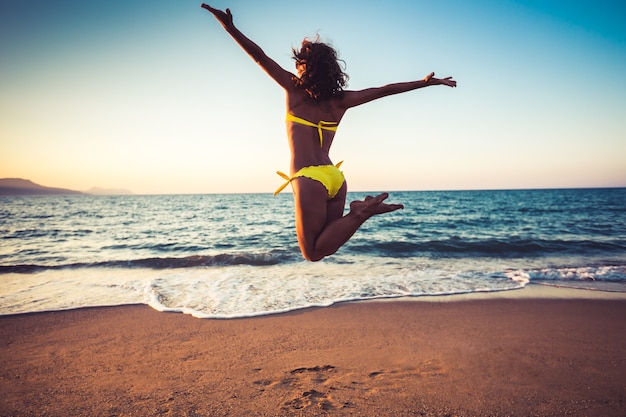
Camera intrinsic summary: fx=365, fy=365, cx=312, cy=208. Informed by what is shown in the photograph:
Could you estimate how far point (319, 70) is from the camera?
9.39ft

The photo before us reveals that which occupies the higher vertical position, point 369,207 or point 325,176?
point 325,176

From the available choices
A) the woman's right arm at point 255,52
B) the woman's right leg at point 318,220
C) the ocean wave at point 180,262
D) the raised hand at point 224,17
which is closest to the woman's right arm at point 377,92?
the woman's right arm at point 255,52

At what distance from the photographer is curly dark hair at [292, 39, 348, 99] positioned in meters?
2.87

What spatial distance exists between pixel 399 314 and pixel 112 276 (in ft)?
26.8

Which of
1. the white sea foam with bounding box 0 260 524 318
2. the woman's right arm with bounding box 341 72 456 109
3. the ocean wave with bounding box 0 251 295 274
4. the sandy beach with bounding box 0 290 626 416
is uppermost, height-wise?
the woman's right arm with bounding box 341 72 456 109

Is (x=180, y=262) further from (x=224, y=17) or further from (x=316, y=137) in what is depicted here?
(x=224, y=17)

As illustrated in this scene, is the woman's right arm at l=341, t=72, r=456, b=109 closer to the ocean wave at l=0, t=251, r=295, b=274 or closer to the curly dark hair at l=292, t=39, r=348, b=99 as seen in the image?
the curly dark hair at l=292, t=39, r=348, b=99

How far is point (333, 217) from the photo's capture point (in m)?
3.07

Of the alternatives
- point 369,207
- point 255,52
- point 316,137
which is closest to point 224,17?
point 255,52

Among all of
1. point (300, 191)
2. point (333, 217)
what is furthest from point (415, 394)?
point (300, 191)

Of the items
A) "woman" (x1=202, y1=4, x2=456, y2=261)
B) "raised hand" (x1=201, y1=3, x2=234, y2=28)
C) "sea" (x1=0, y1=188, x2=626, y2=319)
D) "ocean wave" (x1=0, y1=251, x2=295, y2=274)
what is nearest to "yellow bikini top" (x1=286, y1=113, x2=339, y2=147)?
"woman" (x1=202, y1=4, x2=456, y2=261)

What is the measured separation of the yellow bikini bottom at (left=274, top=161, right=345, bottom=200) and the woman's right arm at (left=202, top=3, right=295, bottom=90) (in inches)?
27.4

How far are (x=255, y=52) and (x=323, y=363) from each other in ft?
11.8

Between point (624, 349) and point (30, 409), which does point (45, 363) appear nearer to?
point (30, 409)
